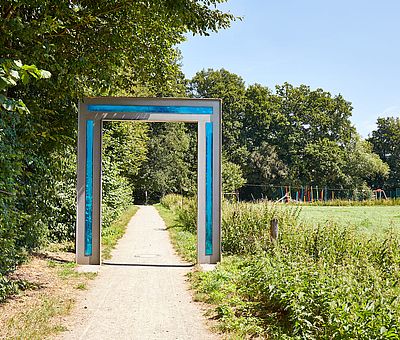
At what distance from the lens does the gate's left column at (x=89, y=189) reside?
11.0 meters

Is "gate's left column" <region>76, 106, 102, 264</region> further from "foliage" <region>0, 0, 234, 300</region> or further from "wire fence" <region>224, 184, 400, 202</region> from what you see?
"wire fence" <region>224, 184, 400, 202</region>

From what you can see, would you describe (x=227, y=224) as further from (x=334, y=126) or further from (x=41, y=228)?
Result: (x=334, y=126)

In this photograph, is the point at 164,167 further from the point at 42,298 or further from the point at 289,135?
the point at 42,298

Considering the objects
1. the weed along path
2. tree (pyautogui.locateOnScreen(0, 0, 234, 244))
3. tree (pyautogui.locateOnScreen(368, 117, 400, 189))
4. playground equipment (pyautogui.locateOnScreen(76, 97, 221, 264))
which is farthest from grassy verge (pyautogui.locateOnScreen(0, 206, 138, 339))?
tree (pyautogui.locateOnScreen(368, 117, 400, 189))

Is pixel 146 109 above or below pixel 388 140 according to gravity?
below

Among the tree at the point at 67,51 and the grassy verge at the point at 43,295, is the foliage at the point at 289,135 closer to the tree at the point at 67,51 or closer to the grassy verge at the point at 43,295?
the tree at the point at 67,51

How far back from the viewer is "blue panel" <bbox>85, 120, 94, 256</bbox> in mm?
11039

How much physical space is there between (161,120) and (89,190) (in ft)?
7.29

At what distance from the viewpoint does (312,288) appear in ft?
18.5

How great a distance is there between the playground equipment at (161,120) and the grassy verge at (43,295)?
3.35ft

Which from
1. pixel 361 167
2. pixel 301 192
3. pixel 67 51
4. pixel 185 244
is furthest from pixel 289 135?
pixel 67 51

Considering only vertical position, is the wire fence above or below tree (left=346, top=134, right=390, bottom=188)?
below

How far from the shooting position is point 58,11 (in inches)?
290

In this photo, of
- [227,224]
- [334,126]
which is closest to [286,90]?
[334,126]
